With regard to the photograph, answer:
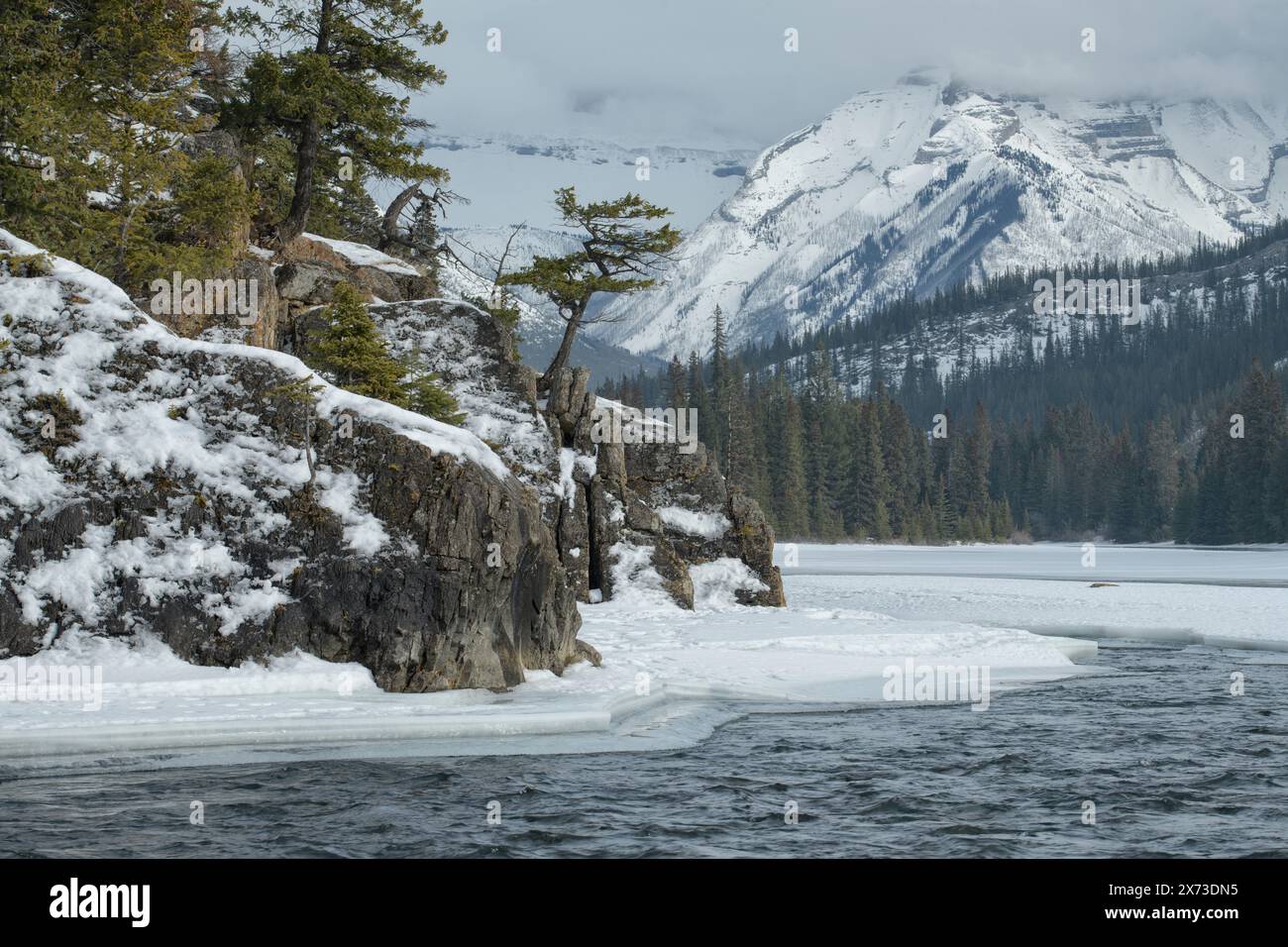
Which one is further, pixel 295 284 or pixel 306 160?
pixel 306 160

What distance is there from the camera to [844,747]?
17000 mm

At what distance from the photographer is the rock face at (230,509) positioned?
18.3 metres

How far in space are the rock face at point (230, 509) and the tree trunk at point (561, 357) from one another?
15901mm

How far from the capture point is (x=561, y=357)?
38000 mm

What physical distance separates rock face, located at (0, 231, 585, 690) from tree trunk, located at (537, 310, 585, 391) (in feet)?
A: 52.2

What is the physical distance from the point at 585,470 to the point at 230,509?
1550cm

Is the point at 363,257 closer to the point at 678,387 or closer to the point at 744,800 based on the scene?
the point at 744,800

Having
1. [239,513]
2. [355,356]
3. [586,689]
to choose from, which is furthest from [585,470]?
[239,513]

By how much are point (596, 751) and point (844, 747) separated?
134 inches

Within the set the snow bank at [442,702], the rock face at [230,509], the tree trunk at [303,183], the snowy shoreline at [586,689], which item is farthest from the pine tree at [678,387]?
the rock face at [230,509]

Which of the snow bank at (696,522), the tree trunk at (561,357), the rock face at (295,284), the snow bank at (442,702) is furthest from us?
the tree trunk at (561,357)

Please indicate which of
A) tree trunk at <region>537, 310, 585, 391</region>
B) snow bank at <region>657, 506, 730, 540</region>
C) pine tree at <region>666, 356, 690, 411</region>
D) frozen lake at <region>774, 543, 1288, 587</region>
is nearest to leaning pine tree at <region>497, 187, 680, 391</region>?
tree trunk at <region>537, 310, 585, 391</region>

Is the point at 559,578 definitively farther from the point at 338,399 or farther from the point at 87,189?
the point at 87,189

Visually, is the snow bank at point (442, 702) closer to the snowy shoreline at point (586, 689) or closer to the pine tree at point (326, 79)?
the snowy shoreline at point (586, 689)
